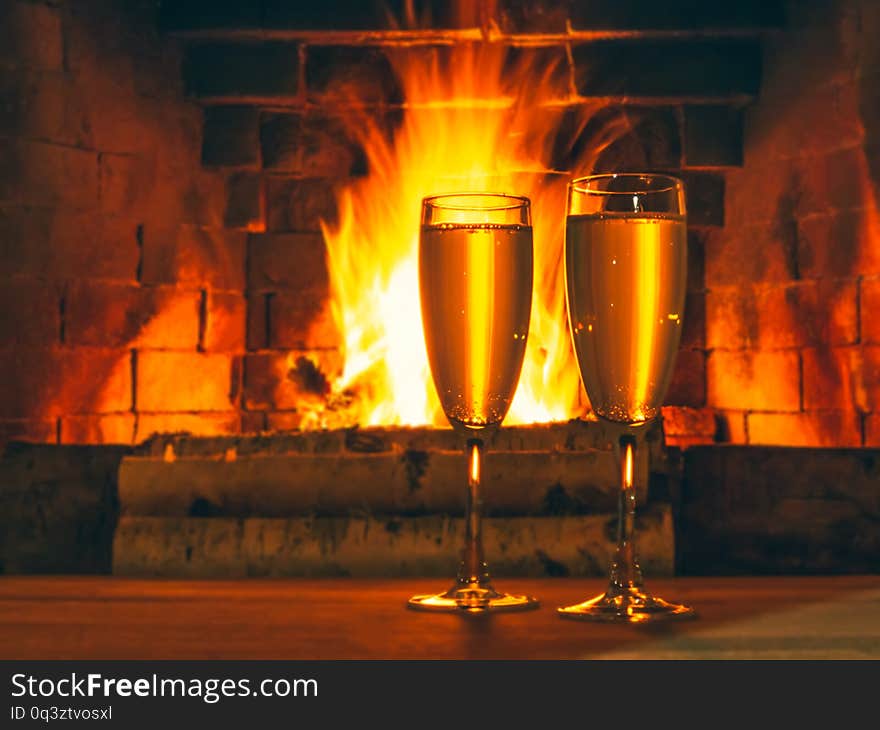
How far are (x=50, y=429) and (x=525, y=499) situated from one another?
195cm

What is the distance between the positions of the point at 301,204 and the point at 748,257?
1.15m

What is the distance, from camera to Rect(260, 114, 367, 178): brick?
3287mm

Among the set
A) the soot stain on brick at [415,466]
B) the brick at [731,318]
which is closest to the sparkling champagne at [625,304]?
the soot stain on brick at [415,466]

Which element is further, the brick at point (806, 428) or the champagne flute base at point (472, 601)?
the brick at point (806, 428)

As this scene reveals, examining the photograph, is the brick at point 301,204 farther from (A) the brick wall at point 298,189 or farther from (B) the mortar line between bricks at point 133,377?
(B) the mortar line between bricks at point 133,377

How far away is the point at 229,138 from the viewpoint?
10.8 feet

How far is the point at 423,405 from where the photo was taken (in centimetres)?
327

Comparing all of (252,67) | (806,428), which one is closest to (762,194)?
(806,428)

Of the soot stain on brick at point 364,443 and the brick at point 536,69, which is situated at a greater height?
the brick at point 536,69

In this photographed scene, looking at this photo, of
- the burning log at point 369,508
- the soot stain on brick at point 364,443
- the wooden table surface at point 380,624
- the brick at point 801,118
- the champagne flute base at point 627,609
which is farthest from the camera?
the brick at point 801,118

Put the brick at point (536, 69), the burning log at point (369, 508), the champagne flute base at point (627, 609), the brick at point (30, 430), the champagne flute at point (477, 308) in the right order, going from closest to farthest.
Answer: the champagne flute base at point (627, 609)
the champagne flute at point (477, 308)
the burning log at point (369, 508)
the brick at point (30, 430)
the brick at point (536, 69)

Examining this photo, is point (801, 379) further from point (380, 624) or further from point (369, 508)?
point (380, 624)

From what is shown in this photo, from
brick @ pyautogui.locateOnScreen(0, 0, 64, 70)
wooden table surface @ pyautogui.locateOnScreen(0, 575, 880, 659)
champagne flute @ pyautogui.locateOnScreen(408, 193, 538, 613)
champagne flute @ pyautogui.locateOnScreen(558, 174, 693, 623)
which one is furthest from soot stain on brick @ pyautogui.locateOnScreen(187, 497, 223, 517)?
brick @ pyautogui.locateOnScreen(0, 0, 64, 70)

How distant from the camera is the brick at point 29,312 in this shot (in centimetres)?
292
